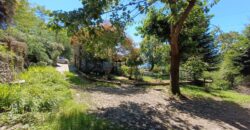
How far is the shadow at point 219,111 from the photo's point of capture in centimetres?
726

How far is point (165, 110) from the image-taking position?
7.75 m

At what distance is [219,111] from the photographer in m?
8.52

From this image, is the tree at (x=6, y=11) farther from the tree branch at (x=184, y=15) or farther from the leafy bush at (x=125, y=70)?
the leafy bush at (x=125, y=70)

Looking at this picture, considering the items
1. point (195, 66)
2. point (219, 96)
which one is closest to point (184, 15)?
point (219, 96)

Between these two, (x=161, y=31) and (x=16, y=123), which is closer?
(x=16, y=123)

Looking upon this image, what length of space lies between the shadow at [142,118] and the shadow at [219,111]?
4.08 feet

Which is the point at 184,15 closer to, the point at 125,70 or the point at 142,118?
the point at 142,118

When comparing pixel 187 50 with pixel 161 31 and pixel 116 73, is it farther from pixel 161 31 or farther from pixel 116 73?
pixel 116 73

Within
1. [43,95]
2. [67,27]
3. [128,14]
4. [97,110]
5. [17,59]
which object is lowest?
[97,110]

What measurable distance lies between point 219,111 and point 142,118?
11.8 ft

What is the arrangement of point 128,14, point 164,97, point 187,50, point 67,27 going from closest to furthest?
1. point 67,27
2. point 128,14
3. point 164,97
4. point 187,50

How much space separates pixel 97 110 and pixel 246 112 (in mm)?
5606

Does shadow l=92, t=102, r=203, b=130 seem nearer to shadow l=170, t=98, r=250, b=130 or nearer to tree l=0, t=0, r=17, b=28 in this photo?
shadow l=170, t=98, r=250, b=130

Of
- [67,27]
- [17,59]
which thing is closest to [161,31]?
[67,27]
